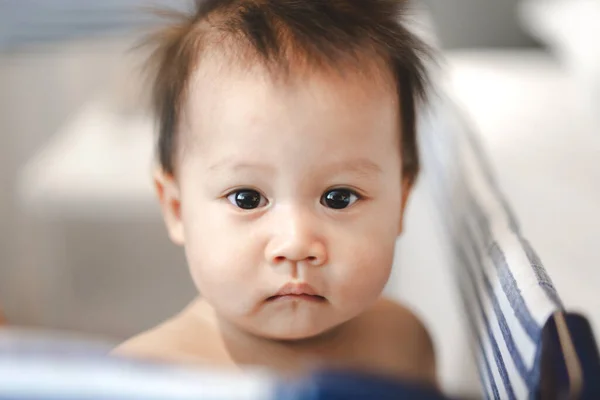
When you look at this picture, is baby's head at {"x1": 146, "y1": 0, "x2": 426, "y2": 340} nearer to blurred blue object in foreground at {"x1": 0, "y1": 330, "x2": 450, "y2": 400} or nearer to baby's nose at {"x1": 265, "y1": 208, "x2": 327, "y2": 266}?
baby's nose at {"x1": 265, "y1": 208, "x2": 327, "y2": 266}

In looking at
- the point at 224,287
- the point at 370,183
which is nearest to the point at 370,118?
the point at 370,183

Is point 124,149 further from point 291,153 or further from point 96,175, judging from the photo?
point 291,153

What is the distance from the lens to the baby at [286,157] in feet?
1.71

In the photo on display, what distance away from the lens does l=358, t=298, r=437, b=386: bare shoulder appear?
0.68 metres

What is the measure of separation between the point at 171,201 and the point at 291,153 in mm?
159

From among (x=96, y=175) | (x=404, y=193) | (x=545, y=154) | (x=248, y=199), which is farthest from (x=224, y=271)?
(x=96, y=175)

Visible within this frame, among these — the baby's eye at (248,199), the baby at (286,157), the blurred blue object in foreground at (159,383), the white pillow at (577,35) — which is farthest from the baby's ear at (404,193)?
the white pillow at (577,35)

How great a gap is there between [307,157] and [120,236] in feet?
3.21

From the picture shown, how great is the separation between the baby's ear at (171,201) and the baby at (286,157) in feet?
0.09

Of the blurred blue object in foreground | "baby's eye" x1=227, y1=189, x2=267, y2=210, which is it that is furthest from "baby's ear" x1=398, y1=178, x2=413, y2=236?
the blurred blue object in foreground

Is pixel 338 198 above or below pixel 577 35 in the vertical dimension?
below

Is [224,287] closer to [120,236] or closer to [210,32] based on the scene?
[210,32]

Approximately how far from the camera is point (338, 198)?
0.55 metres

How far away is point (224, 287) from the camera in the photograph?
550mm
